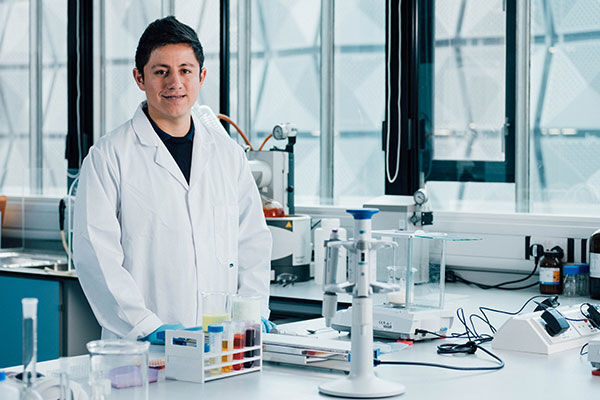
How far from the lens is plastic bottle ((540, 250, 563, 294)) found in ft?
10.3

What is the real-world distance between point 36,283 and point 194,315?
144cm

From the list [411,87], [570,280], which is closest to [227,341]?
[570,280]

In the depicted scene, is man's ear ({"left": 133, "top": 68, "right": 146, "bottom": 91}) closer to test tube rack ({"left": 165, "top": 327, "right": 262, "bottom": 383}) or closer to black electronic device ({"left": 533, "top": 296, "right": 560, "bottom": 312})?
test tube rack ({"left": 165, "top": 327, "right": 262, "bottom": 383})

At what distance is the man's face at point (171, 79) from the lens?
94.7 inches

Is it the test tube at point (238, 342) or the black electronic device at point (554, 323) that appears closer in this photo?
the test tube at point (238, 342)

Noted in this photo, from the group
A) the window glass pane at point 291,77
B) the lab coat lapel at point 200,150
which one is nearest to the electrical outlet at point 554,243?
the window glass pane at point 291,77

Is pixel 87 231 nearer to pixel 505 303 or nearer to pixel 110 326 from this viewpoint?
pixel 110 326

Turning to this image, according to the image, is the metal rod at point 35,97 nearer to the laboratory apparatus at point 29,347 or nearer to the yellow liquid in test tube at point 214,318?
the yellow liquid in test tube at point 214,318

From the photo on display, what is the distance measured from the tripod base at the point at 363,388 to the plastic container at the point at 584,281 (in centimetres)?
166

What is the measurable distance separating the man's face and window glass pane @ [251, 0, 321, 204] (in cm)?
191

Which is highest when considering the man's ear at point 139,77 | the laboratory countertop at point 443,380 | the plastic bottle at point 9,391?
the man's ear at point 139,77

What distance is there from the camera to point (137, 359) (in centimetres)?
146

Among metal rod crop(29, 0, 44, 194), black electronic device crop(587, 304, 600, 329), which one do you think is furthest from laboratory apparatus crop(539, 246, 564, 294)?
metal rod crop(29, 0, 44, 194)

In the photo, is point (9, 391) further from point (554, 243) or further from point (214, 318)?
point (554, 243)
